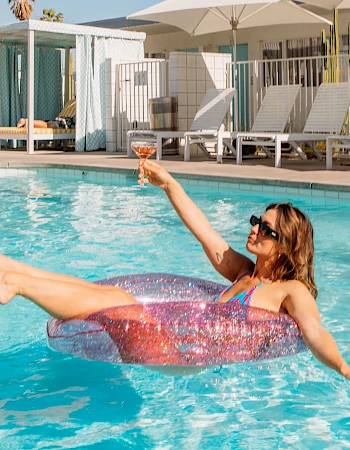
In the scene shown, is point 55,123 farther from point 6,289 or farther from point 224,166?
point 6,289

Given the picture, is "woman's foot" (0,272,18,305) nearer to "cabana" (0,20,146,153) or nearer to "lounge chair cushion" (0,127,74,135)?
"cabana" (0,20,146,153)

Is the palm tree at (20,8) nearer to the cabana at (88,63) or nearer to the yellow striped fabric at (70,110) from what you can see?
the cabana at (88,63)

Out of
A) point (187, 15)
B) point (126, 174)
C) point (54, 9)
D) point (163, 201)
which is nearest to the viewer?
point (163, 201)

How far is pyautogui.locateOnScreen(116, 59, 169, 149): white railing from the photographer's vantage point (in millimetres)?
15352

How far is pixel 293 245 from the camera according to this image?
10.4 feet

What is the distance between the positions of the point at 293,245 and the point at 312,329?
0.35 meters

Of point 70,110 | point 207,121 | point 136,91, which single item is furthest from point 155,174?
point 70,110

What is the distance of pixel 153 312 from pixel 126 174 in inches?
332

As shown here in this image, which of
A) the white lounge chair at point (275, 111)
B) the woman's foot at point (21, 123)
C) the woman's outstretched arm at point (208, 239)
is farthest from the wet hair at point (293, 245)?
the woman's foot at point (21, 123)

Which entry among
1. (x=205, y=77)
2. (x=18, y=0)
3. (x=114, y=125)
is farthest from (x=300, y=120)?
(x=18, y=0)

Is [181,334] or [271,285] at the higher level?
[271,285]

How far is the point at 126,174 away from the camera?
11.5 meters

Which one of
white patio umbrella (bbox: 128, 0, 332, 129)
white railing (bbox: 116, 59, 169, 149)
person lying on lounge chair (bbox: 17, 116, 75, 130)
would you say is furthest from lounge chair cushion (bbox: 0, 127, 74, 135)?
white patio umbrella (bbox: 128, 0, 332, 129)

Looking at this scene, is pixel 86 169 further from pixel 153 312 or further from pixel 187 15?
pixel 153 312
